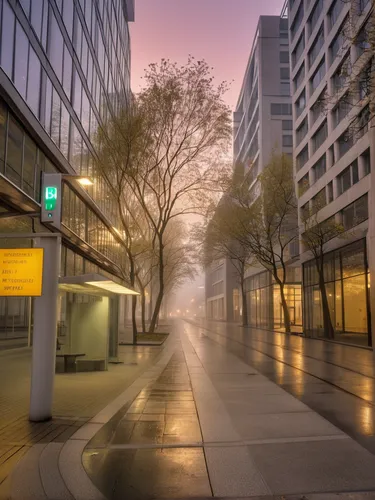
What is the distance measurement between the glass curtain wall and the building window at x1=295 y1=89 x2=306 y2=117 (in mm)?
→ 14178

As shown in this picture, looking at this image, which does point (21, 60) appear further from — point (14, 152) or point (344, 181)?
point (344, 181)

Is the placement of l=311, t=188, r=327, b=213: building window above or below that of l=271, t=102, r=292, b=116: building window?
below

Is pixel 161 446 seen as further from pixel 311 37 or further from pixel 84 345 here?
pixel 311 37

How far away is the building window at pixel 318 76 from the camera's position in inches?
1374

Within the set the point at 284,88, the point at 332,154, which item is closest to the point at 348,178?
the point at 332,154

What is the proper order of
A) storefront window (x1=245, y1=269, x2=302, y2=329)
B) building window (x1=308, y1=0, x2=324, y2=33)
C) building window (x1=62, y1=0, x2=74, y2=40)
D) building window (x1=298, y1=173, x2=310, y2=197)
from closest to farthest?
building window (x1=62, y1=0, x2=74, y2=40) → building window (x1=308, y1=0, x2=324, y2=33) → building window (x1=298, y1=173, x2=310, y2=197) → storefront window (x1=245, y1=269, x2=302, y2=329)

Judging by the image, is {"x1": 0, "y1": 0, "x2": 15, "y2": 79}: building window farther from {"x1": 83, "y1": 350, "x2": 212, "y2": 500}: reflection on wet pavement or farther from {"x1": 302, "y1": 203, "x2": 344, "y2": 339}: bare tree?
{"x1": 302, "y1": 203, "x2": 344, "y2": 339}: bare tree

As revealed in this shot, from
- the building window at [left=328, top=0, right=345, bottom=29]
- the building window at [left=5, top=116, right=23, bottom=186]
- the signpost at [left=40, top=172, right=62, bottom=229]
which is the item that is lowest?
the signpost at [left=40, top=172, right=62, bottom=229]

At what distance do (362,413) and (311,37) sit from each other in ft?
118

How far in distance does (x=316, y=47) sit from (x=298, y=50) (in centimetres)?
584

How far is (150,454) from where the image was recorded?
228 inches

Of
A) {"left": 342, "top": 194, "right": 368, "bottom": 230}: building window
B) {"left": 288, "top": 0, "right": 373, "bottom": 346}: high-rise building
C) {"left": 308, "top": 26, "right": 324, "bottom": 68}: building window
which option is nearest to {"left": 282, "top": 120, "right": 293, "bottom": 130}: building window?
{"left": 288, "top": 0, "right": 373, "bottom": 346}: high-rise building

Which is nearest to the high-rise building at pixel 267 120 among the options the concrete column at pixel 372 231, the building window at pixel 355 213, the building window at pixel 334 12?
the building window at pixel 334 12

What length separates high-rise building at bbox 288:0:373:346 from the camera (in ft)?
86.6
